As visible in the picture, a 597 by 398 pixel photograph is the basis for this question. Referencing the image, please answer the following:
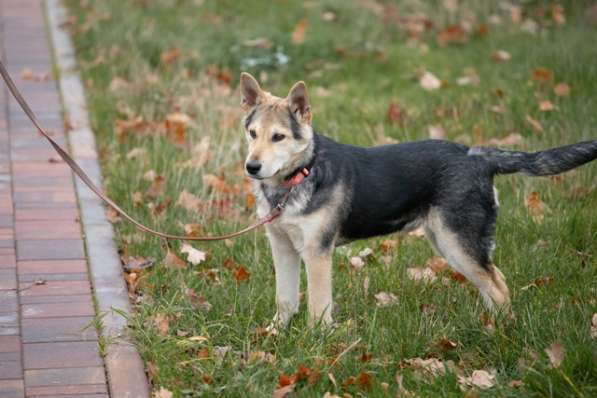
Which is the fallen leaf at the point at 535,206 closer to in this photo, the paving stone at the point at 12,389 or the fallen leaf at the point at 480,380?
the fallen leaf at the point at 480,380

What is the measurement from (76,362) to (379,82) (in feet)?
17.8

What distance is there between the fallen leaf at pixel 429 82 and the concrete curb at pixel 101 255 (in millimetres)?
3272

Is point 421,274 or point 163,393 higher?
point 163,393

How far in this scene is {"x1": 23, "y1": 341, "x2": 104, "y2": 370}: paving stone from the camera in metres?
4.43

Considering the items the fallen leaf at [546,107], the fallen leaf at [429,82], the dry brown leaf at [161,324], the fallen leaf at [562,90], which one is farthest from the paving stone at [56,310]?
the fallen leaf at [562,90]

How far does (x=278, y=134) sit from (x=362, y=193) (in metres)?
0.58

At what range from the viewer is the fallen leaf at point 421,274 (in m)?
5.40

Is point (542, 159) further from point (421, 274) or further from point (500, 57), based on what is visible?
point (500, 57)

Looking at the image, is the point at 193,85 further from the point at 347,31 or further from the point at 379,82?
the point at 347,31

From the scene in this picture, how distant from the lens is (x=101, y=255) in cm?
559

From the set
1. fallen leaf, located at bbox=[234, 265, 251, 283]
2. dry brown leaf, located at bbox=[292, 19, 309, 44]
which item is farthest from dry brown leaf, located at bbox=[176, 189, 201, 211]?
dry brown leaf, located at bbox=[292, 19, 309, 44]

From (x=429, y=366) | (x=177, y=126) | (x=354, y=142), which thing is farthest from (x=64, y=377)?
(x=354, y=142)

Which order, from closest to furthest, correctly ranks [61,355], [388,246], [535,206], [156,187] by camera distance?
[61,355] < [388,246] < [535,206] < [156,187]

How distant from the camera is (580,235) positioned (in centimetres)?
581
